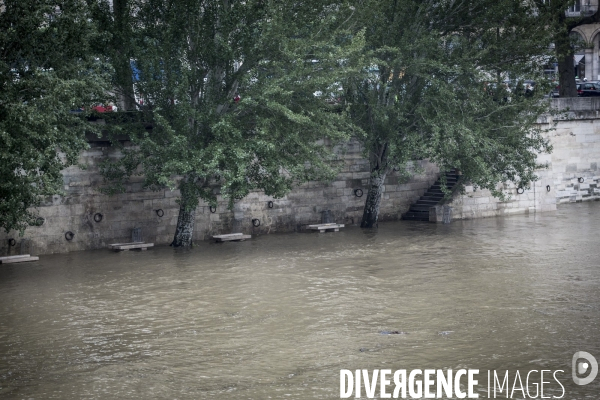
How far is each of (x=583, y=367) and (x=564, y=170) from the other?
2787 cm

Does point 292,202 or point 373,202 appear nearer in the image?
point 292,202

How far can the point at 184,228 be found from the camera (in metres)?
30.1

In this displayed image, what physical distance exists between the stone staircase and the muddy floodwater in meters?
4.84

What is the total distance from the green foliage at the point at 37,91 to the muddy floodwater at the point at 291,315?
2.67 metres

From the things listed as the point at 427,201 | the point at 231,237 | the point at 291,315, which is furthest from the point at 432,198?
the point at 291,315

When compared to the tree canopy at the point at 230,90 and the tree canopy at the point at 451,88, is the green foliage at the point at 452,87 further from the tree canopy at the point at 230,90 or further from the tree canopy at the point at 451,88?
the tree canopy at the point at 230,90

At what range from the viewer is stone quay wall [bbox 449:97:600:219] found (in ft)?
126

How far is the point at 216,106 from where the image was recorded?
94.2ft

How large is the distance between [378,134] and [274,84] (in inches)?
266

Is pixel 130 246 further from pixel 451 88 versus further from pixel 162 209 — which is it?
pixel 451 88

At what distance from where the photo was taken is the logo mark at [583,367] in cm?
1512

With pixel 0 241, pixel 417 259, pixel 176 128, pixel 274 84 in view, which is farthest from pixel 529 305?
pixel 0 241

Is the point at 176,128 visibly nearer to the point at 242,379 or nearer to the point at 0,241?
the point at 0,241

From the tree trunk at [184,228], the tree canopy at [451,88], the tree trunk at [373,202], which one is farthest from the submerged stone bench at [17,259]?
the tree trunk at [373,202]
